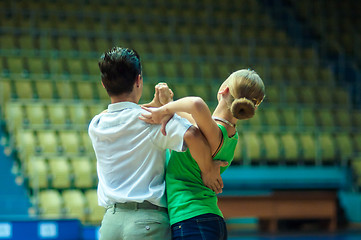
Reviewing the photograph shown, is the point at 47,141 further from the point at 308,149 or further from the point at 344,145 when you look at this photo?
the point at 344,145

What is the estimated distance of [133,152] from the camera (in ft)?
5.92

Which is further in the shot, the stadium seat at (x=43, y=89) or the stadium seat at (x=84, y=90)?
the stadium seat at (x=84, y=90)

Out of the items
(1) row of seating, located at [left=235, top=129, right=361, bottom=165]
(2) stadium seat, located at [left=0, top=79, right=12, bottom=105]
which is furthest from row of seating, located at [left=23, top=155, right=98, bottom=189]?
(1) row of seating, located at [left=235, top=129, right=361, bottom=165]

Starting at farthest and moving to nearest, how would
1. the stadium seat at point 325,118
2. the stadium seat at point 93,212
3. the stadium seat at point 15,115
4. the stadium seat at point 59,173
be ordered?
the stadium seat at point 325,118, the stadium seat at point 15,115, the stadium seat at point 59,173, the stadium seat at point 93,212

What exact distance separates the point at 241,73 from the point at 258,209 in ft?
18.9

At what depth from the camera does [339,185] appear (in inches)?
307

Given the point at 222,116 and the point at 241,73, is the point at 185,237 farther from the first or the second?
the point at 241,73

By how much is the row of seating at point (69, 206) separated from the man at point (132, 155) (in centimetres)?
444

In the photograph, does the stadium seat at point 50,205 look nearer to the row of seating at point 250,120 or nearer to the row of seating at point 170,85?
the row of seating at point 250,120

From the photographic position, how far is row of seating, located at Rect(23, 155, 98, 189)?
641 centimetres

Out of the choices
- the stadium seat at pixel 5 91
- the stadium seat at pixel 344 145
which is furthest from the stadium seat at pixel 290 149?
the stadium seat at pixel 5 91

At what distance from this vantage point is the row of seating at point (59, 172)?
6410 mm

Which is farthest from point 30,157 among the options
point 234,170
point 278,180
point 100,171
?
point 100,171

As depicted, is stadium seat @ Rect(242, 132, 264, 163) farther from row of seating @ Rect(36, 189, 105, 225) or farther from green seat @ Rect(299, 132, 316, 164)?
row of seating @ Rect(36, 189, 105, 225)
